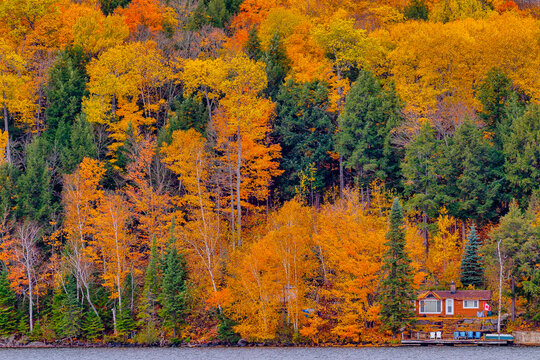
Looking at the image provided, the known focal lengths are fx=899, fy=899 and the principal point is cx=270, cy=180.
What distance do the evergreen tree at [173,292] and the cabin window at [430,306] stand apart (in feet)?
58.1

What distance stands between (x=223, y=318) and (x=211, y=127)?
18.4m

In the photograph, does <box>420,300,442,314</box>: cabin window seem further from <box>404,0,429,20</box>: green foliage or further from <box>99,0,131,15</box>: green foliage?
<box>99,0,131,15</box>: green foliage

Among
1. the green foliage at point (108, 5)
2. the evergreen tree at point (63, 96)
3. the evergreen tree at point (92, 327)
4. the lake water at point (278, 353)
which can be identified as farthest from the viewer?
the green foliage at point (108, 5)

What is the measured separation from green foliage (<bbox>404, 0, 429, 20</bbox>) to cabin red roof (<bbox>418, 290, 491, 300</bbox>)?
43147 mm

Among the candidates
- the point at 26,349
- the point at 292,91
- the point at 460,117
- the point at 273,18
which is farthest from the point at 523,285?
the point at 273,18

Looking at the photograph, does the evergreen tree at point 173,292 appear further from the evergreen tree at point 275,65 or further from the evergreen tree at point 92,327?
the evergreen tree at point 275,65

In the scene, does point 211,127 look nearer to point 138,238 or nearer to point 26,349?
point 138,238

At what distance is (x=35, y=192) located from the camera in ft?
245

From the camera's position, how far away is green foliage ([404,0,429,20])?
10056 cm

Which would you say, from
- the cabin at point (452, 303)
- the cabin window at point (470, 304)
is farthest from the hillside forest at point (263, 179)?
the cabin window at point (470, 304)

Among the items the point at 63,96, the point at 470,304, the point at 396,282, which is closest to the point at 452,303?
the point at 470,304

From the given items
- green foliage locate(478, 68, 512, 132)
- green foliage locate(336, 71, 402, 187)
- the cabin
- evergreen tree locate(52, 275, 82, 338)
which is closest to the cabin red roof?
the cabin

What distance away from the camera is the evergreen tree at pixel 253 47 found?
3605 inches

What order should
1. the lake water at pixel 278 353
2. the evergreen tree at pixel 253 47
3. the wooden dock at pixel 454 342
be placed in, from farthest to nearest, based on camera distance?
the evergreen tree at pixel 253 47 → the wooden dock at pixel 454 342 → the lake water at pixel 278 353
